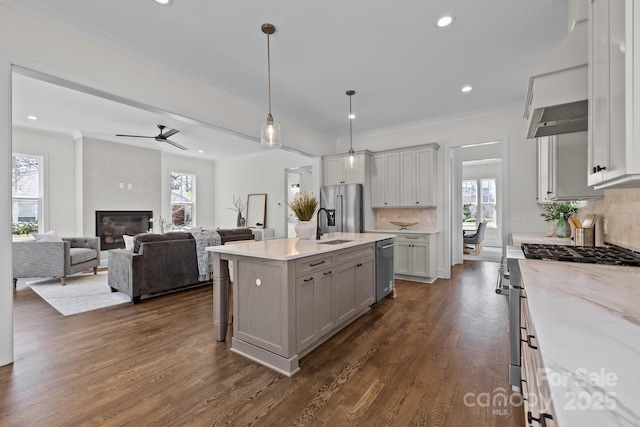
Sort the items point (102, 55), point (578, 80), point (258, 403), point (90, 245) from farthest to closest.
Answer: point (90, 245) → point (102, 55) → point (258, 403) → point (578, 80)

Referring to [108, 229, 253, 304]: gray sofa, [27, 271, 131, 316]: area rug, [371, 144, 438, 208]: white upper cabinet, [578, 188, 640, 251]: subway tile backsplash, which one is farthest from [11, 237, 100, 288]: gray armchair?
[578, 188, 640, 251]: subway tile backsplash

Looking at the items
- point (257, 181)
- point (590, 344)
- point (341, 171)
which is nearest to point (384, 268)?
point (341, 171)

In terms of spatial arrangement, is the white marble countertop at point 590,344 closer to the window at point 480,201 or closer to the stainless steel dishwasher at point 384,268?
the stainless steel dishwasher at point 384,268

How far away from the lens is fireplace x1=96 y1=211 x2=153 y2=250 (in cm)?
645

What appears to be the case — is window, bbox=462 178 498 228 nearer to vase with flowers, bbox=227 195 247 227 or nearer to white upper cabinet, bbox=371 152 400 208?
white upper cabinet, bbox=371 152 400 208

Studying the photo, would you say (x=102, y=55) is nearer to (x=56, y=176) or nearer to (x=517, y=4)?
(x=517, y=4)

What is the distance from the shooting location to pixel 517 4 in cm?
231

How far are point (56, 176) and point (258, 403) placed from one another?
7.15 metres

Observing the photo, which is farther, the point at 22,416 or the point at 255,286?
the point at 255,286

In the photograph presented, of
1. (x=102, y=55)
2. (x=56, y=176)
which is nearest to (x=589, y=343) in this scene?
(x=102, y=55)

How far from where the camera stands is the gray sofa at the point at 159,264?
3.71m

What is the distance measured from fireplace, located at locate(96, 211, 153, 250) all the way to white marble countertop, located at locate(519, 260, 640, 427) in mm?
7854

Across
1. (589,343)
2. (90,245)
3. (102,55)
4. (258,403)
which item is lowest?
(258,403)

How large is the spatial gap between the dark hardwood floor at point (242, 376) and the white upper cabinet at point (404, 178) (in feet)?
7.53
